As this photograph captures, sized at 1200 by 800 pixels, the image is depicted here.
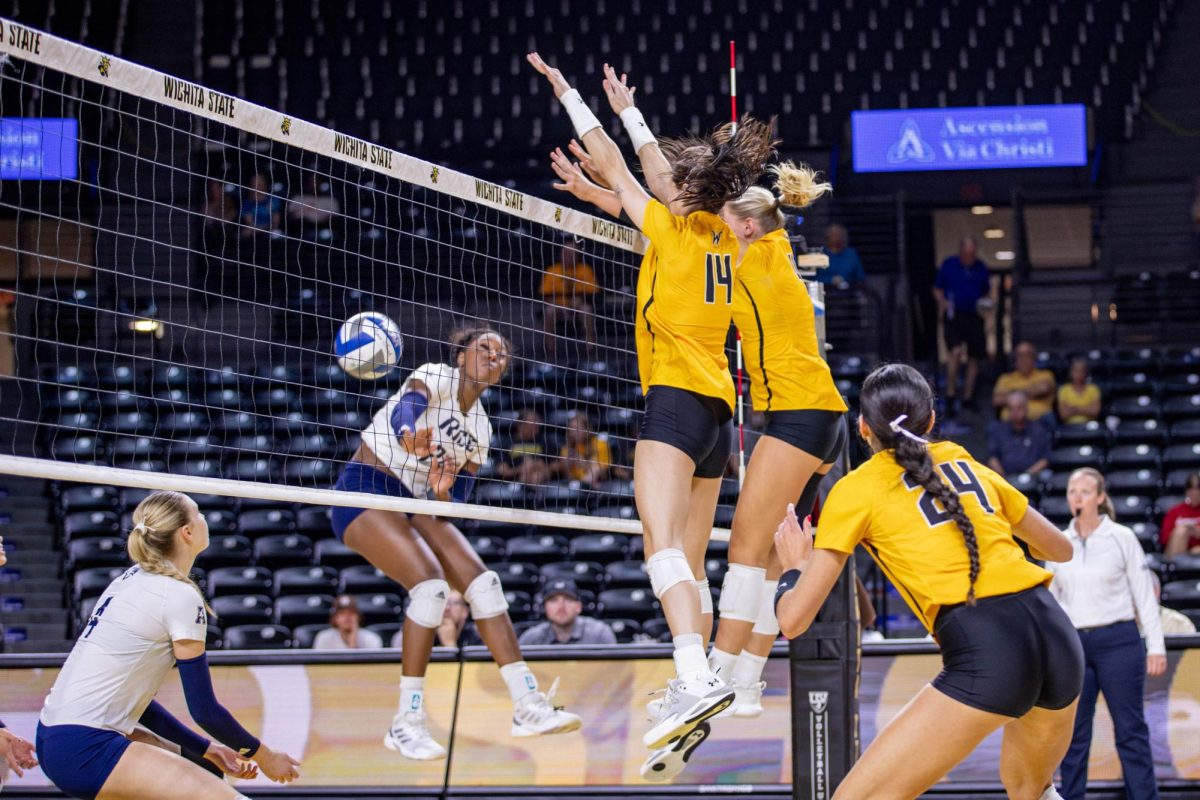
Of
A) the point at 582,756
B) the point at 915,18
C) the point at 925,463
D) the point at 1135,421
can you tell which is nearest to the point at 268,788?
the point at 582,756

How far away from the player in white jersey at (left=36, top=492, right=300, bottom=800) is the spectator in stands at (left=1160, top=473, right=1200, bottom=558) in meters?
7.99

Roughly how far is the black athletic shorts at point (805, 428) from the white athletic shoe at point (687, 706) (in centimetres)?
103

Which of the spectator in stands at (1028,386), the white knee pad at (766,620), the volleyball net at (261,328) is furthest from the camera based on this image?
the spectator in stands at (1028,386)

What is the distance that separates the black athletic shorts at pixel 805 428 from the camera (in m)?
5.10

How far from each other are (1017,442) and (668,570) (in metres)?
8.59

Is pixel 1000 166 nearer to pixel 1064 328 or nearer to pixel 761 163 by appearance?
pixel 1064 328

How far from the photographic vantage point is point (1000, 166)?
56.4ft

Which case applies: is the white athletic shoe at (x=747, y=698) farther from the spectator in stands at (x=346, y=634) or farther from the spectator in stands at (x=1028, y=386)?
the spectator in stands at (x=1028, y=386)

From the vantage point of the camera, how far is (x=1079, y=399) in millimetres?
13219

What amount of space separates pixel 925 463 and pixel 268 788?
15.8 feet

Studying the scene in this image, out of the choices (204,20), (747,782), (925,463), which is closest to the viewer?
(925,463)

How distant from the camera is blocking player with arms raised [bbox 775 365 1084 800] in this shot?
4.09 meters

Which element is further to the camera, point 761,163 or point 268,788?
point 268,788

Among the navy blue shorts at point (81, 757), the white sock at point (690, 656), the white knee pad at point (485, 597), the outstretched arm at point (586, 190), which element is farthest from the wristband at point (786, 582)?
the navy blue shorts at point (81, 757)
